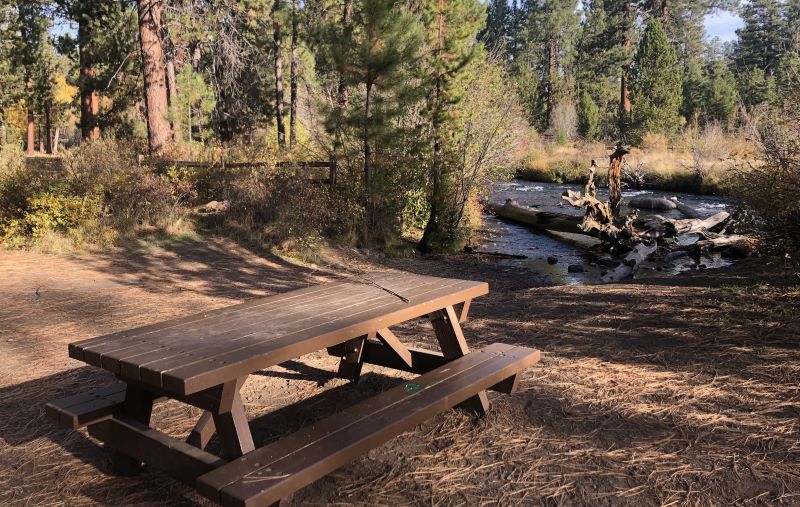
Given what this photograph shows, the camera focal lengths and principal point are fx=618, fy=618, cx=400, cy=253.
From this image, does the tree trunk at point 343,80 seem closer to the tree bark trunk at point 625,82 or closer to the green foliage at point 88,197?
the green foliage at point 88,197

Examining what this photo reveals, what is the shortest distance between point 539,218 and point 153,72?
1045 cm

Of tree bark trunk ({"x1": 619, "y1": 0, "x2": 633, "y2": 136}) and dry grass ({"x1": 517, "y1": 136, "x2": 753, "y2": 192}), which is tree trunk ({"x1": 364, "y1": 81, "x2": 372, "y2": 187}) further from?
tree bark trunk ({"x1": 619, "y1": 0, "x2": 633, "y2": 136})

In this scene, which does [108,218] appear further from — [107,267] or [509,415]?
[509,415]

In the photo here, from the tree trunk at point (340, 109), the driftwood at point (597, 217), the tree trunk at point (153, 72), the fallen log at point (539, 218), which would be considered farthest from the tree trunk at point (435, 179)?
the tree trunk at point (153, 72)

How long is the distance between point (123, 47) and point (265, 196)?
11.7 meters

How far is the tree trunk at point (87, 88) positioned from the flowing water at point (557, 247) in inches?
529

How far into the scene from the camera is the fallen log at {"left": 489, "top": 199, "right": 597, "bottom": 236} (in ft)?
51.4

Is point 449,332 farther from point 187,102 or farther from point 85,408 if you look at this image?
point 187,102

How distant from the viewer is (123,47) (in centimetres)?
2022

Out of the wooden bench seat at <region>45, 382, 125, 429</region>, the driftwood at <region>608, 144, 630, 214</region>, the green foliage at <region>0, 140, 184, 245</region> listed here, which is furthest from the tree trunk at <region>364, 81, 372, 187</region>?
the wooden bench seat at <region>45, 382, 125, 429</region>

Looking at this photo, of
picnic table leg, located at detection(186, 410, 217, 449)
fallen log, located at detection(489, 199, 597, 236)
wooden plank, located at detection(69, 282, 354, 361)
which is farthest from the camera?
fallen log, located at detection(489, 199, 597, 236)

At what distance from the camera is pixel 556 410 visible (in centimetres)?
377

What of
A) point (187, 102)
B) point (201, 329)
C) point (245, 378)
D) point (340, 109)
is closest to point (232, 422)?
point (245, 378)

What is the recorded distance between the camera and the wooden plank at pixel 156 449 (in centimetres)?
252
